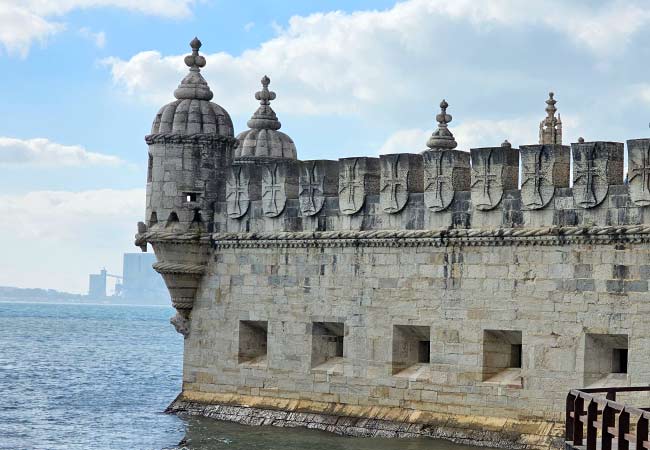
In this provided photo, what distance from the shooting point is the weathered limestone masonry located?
24.0 m

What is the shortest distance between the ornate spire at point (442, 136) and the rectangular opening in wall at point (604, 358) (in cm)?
1008

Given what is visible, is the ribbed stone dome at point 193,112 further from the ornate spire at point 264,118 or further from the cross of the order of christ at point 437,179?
the cross of the order of christ at point 437,179

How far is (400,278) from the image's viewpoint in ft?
87.7

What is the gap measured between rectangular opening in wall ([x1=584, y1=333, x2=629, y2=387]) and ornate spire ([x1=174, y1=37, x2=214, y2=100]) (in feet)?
33.1

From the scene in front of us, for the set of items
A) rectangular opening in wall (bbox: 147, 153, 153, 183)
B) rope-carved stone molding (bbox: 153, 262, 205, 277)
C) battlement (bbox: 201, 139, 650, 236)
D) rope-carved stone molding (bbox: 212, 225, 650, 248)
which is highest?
rectangular opening in wall (bbox: 147, 153, 153, 183)

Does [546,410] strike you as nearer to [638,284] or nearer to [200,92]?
[638,284]

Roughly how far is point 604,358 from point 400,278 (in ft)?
13.8

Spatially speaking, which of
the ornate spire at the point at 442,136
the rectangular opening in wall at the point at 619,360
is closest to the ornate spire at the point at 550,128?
the ornate spire at the point at 442,136

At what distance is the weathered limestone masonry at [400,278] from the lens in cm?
2397

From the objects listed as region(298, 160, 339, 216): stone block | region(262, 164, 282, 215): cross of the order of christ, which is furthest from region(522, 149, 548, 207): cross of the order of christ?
region(262, 164, 282, 215): cross of the order of christ

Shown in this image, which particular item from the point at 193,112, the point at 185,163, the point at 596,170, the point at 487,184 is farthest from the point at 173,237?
the point at 596,170

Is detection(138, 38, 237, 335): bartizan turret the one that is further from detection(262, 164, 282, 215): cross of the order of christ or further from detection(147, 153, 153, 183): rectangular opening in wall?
detection(262, 164, 282, 215): cross of the order of christ

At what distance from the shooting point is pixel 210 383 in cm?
3020

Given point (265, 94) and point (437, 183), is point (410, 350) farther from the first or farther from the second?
point (265, 94)
